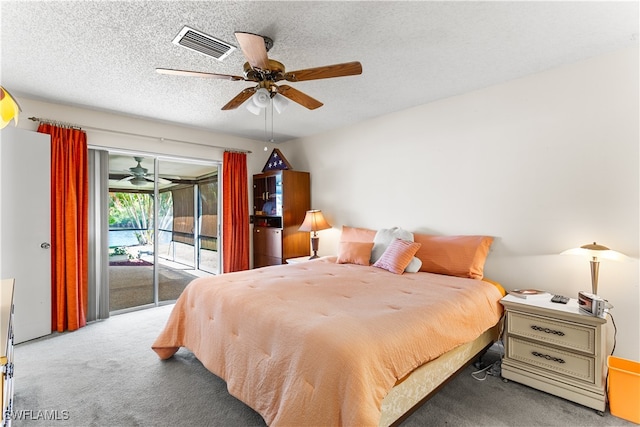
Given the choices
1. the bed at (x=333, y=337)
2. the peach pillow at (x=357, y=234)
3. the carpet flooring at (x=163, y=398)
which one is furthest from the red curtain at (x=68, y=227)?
the peach pillow at (x=357, y=234)

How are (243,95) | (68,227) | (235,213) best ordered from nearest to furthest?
(243,95) → (68,227) → (235,213)

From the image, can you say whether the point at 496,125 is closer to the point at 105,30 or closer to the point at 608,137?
the point at 608,137

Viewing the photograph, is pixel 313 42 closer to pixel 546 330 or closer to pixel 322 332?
pixel 322 332

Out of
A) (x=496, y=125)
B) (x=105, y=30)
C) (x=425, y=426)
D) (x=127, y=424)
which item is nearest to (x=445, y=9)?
(x=496, y=125)

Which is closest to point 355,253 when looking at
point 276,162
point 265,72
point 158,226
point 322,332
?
point 322,332

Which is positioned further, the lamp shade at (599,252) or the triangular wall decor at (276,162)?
the triangular wall decor at (276,162)

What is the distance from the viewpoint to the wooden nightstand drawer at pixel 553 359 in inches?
80.0

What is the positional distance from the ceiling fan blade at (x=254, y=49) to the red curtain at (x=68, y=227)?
274 centimetres

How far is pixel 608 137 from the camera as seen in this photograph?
2.36 metres

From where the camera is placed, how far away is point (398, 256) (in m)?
3.03

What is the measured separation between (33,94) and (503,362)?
5015mm

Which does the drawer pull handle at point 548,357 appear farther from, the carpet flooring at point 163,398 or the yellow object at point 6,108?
the yellow object at point 6,108

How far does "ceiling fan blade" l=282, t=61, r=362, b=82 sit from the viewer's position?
1914 millimetres

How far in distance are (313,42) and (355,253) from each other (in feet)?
7.08
